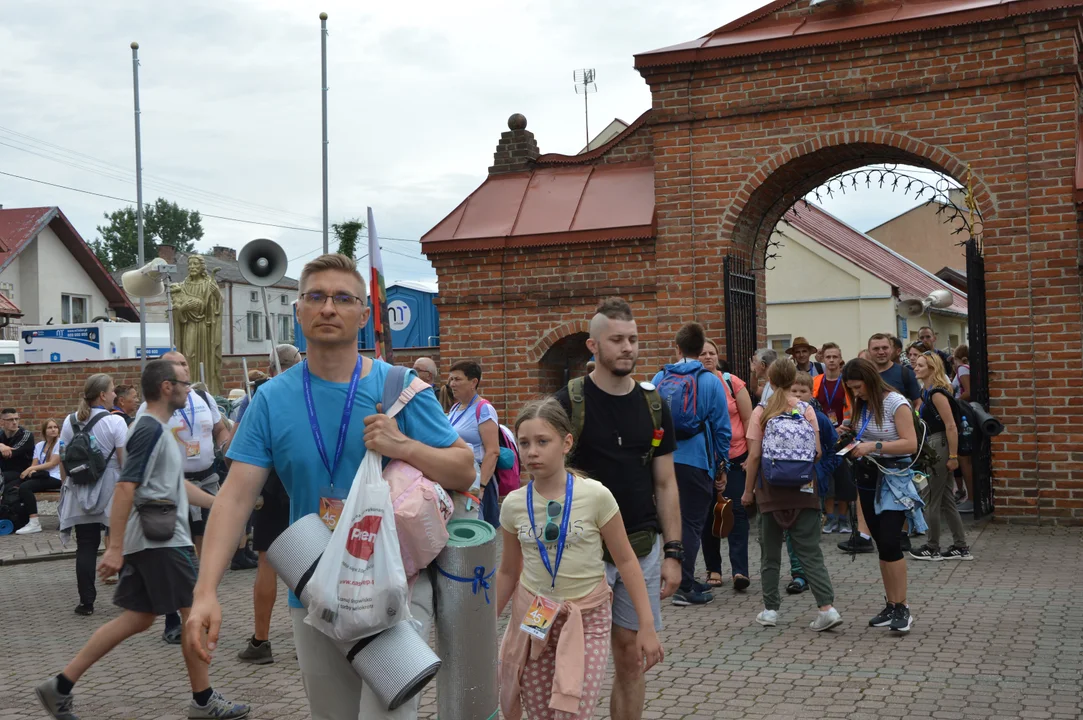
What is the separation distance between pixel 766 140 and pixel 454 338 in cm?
450

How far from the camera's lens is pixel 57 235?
41500 mm

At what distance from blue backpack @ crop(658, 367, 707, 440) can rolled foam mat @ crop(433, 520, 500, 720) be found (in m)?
4.26

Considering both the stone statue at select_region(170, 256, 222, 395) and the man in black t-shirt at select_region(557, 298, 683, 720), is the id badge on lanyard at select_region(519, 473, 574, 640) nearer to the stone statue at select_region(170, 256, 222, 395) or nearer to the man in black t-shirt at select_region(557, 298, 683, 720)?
the man in black t-shirt at select_region(557, 298, 683, 720)

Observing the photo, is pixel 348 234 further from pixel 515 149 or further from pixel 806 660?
pixel 806 660

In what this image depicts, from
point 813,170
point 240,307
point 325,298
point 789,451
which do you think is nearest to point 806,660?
point 789,451

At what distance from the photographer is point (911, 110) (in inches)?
483

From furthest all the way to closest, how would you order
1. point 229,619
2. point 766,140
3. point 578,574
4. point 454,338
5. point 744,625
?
point 454,338
point 766,140
point 229,619
point 744,625
point 578,574

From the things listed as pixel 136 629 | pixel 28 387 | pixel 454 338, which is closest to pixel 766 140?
pixel 454 338

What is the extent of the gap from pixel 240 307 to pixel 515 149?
150ft

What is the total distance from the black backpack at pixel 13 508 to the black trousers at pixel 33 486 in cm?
6

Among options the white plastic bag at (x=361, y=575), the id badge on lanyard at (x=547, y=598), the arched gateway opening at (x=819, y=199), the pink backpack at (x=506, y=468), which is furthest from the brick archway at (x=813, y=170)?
the white plastic bag at (x=361, y=575)

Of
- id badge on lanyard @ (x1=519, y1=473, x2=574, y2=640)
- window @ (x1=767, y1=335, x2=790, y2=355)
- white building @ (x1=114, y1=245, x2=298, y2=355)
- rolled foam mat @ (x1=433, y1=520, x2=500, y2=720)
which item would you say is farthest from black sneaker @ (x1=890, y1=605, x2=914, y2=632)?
white building @ (x1=114, y1=245, x2=298, y2=355)

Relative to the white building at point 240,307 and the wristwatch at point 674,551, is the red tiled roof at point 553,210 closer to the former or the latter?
the wristwatch at point 674,551

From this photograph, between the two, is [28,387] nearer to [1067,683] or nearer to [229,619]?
[229,619]
